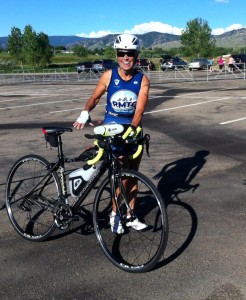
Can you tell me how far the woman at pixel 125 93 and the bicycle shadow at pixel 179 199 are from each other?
417 mm

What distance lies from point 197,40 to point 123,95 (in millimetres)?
83902

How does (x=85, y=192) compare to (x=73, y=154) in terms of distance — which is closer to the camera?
(x=85, y=192)

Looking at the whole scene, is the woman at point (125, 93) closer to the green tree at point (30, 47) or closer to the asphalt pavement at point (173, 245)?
the asphalt pavement at point (173, 245)

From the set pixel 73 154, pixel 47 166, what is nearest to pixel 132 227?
pixel 47 166

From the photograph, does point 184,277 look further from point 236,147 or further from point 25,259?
point 236,147

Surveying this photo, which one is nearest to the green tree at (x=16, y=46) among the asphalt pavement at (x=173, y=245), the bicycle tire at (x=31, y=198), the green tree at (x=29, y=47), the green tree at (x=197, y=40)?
the green tree at (x=29, y=47)

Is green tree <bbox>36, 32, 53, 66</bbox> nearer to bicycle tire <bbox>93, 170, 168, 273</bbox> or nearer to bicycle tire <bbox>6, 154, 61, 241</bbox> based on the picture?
bicycle tire <bbox>6, 154, 61, 241</bbox>

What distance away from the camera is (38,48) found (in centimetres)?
7256

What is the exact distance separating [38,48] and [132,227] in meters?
72.4

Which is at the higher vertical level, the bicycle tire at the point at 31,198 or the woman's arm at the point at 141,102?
the woman's arm at the point at 141,102

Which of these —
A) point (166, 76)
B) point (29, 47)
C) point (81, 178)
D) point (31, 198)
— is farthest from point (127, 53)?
point (29, 47)

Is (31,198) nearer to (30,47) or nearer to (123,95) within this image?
(123,95)

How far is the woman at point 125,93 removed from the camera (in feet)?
13.1

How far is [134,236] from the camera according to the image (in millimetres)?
4312
